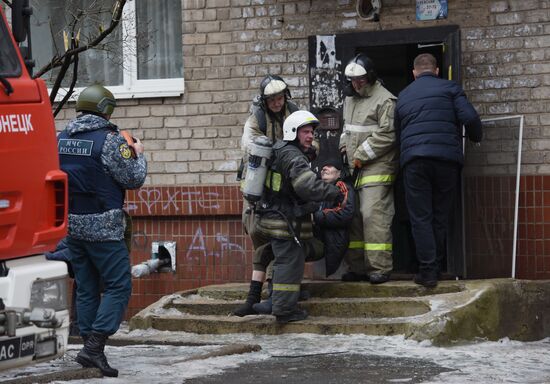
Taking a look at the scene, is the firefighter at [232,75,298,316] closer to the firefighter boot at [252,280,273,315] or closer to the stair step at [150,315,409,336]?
the firefighter boot at [252,280,273,315]

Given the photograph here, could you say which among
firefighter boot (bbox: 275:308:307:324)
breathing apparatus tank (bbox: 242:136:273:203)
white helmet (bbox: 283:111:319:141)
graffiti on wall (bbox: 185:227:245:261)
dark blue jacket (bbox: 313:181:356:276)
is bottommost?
firefighter boot (bbox: 275:308:307:324)

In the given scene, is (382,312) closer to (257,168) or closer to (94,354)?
(257,168)

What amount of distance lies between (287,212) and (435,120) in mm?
1447

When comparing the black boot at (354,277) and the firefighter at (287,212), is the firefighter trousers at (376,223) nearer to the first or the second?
the black boot at (354,277)

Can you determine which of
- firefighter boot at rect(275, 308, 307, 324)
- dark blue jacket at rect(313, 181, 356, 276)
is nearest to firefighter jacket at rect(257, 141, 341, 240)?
dark blue jacket at rect(313, 181, 356, 276)

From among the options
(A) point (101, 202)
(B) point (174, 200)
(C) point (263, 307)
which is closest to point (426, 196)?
(C) point (263, 307)

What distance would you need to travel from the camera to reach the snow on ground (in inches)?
295

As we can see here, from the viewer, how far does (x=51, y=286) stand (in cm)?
617

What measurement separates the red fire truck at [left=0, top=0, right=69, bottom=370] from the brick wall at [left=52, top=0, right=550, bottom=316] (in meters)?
4.57

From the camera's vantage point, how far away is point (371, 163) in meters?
9.65

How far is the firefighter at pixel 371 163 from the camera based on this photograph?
9539mm

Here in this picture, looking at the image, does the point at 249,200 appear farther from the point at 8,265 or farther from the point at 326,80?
the point at 8,265

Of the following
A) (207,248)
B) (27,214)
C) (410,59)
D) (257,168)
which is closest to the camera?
(27,214)

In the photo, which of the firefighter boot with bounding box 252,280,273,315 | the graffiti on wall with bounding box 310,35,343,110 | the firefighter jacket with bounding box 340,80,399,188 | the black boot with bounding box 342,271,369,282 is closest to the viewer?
the firefighter boot with bounding box 252,280,273,315
